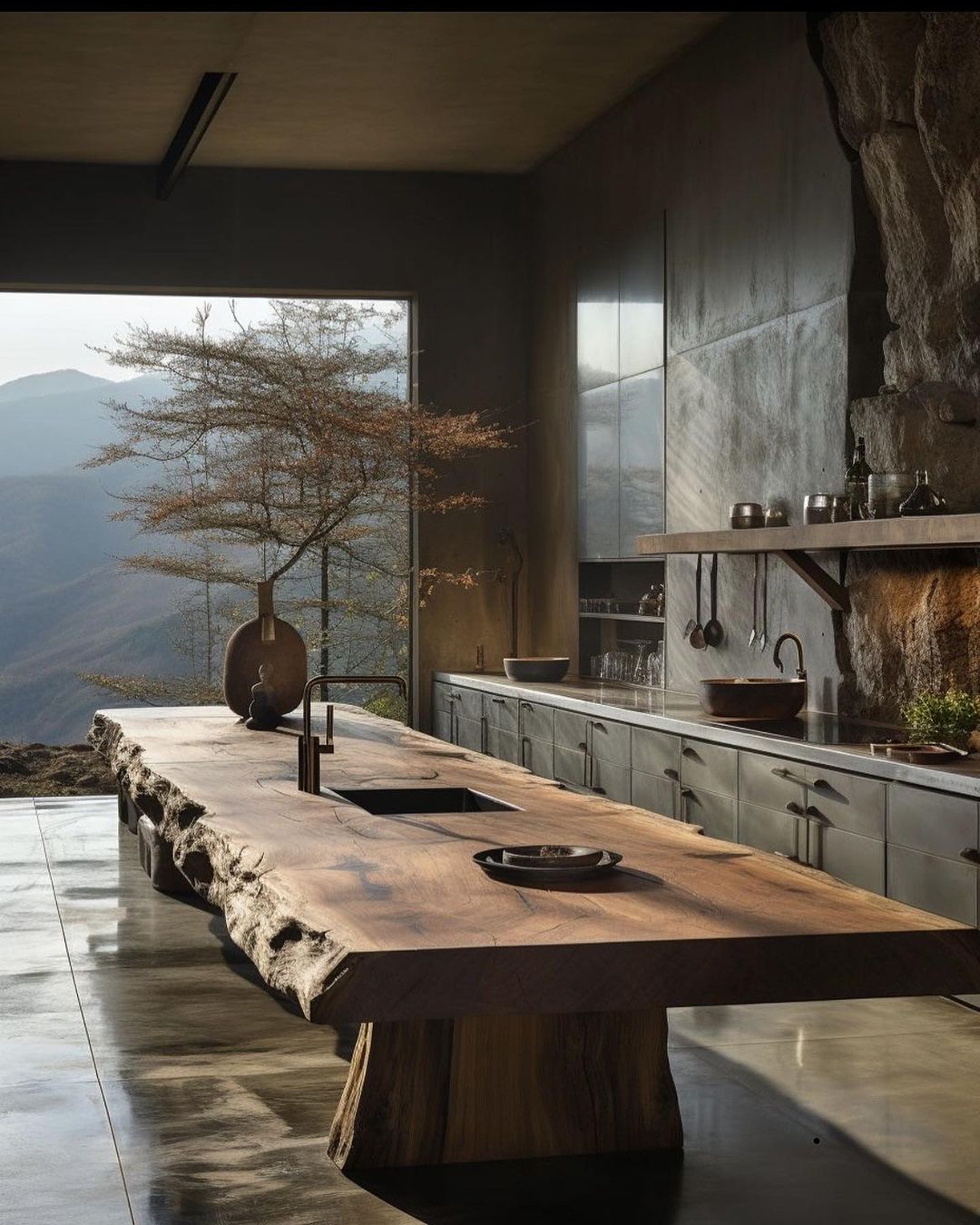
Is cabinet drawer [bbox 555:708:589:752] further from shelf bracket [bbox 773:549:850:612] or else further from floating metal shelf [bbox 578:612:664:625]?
shelf bracket [bbox 773:549:850:612]

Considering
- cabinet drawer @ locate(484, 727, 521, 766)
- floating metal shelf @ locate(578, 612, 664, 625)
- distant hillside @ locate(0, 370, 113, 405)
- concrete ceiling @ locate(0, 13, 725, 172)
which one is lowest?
cabinet drawer @ locate(484, 727, 521, 766)

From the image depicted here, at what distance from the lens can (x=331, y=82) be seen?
7.64 meters

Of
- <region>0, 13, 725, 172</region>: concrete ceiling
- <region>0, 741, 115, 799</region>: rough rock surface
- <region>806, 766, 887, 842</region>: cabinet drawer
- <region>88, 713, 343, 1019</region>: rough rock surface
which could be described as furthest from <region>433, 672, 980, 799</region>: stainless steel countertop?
<region>0, 13, 725, 172</region>: concrete ceiling

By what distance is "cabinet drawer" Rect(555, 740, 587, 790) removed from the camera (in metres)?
6.36

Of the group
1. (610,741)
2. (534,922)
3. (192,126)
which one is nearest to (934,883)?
(534,922)

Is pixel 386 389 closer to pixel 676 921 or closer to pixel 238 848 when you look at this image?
pixel 238 848

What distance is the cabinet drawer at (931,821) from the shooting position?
3.70 m

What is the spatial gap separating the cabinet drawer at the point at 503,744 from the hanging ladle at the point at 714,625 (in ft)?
4.08

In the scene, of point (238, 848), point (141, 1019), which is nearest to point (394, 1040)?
point (238, 848)

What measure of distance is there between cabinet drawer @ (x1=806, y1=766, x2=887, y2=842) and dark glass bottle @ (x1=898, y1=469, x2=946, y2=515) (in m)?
0.82

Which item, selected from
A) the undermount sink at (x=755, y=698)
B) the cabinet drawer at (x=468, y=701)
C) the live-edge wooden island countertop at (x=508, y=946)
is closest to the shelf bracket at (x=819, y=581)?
the undermount sink at (x=755, y=698)

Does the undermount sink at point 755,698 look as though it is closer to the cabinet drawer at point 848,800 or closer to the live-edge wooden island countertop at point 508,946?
the cabinet drawer at point 848,800

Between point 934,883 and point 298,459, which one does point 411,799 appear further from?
point 298,459

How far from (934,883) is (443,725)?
530cm
